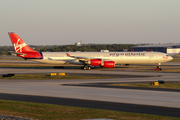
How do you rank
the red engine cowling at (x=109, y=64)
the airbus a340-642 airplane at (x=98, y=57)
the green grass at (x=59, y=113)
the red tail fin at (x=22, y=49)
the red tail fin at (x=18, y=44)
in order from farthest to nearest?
1. the red tail fin at (x=18, y=44)
2. the red tail fin at (x=22, y=49)
3. the airbus a340-642 airplane at (x=98, y=57)
4. the red engine cowling at (x=109, y=64)
5. the green grass at (x=59, y=113)

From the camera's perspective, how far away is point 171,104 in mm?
23125

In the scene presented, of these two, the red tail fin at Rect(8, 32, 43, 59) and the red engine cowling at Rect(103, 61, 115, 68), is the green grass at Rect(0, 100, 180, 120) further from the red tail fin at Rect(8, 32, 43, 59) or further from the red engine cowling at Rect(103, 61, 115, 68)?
the red tail fin at Rect(8, 32, 43, 59)

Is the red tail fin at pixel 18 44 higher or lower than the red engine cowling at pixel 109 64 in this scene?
higher

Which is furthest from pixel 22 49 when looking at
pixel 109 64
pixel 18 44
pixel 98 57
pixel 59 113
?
pixel 59 113

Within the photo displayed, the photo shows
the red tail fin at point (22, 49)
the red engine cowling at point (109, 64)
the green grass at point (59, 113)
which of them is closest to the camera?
the green grass at point (59, 113)

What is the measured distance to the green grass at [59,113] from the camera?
18.4 metres

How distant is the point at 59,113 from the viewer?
786 inches

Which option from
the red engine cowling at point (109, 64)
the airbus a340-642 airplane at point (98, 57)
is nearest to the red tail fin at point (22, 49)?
the airbus a340-642 airplane at point (98, 57)

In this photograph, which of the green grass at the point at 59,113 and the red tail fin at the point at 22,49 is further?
the red tail fin at the point at 22,49

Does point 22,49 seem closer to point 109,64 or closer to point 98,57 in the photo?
point 98,57

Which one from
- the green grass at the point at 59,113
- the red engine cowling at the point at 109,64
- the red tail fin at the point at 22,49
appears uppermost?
the red tail fin at the point at 22,49

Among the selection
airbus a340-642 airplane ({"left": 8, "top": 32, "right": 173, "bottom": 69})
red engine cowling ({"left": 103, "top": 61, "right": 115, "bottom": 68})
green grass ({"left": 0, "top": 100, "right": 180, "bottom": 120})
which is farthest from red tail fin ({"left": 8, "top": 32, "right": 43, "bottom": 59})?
green grass ({"left": 0, "top": 100, "right": 180, "bottom": 120})

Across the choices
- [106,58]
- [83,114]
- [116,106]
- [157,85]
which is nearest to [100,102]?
[116,106]

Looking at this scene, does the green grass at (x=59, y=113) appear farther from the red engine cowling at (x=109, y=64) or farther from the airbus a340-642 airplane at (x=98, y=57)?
the airbus a340-642 airplane at (x=98, y=57)
